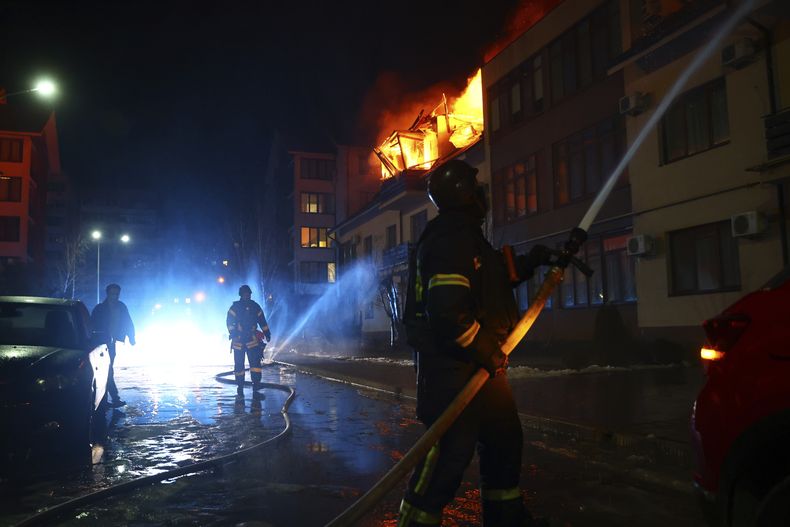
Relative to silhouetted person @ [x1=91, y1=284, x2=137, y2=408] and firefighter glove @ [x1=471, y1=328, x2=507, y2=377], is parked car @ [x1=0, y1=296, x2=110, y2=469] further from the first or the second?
firefighter glove @ [x1=471, y1=328, x2=507, y2=377]

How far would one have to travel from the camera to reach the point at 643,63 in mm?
16172

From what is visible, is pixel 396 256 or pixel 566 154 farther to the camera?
pixel 396 256

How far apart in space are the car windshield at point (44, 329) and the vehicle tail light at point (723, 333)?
269 inches

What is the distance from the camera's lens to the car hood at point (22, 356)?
6.25 metres

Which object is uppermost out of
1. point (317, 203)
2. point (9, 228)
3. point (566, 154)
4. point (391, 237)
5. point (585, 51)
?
point (317, 203)

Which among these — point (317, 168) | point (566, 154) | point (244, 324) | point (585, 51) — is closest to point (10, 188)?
point (317, 168)

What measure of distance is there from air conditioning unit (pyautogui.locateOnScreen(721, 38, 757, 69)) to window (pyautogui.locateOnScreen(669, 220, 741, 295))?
332 centimetres

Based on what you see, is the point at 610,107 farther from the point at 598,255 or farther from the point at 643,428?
the point at 643,428

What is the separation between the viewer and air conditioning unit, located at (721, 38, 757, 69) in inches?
524

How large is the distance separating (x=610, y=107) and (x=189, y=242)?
187ft

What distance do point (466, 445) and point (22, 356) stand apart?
5.14 metres

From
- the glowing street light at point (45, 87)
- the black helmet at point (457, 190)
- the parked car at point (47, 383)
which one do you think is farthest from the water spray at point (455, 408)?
the glowing street light at point (45, 87)

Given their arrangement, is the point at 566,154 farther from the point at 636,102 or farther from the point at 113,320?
the point at 113,320

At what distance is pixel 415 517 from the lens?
10.5 ft
